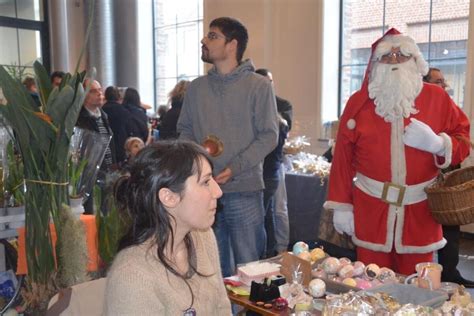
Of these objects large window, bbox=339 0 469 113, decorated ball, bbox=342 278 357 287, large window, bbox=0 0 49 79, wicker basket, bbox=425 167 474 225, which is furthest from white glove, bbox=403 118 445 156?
large window, bbox=0 0 49 79

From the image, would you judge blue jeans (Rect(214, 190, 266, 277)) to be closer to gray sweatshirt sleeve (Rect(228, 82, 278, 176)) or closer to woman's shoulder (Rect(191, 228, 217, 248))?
gray sweatshirt sleeve (Rect(228, 82, 278, 176))

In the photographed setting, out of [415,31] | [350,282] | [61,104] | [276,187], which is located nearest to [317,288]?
[350,282]

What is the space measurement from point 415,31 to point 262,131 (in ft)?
11.0

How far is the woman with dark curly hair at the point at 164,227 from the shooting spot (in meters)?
1.11

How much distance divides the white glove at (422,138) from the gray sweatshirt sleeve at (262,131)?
0.56m

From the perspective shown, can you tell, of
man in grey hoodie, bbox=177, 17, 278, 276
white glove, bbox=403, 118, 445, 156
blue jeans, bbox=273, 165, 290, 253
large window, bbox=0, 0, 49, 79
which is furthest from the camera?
large window, bbox=0, 0, 49, 79

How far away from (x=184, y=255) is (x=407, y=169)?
3.85ft

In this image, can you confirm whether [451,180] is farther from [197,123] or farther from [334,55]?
[334,55]

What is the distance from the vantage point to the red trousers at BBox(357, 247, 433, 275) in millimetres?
2113

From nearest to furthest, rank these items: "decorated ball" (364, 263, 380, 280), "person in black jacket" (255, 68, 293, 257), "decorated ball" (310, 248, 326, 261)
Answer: "decorated ball" (364, 263, 380, 280)
"decorated ball" (310, 248, 326, 261)
"person in black jacket" (255, 68, 293, 257)

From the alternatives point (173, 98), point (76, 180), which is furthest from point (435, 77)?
point (76, 180)

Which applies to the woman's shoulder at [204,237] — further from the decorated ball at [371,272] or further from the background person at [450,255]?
the background person at [450,255]

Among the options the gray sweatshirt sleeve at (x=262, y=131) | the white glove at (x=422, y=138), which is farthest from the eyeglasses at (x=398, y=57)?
the gray sweatshirt sleeve at (x=262, y=131)

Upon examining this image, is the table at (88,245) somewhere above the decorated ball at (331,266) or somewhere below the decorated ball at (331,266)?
above
